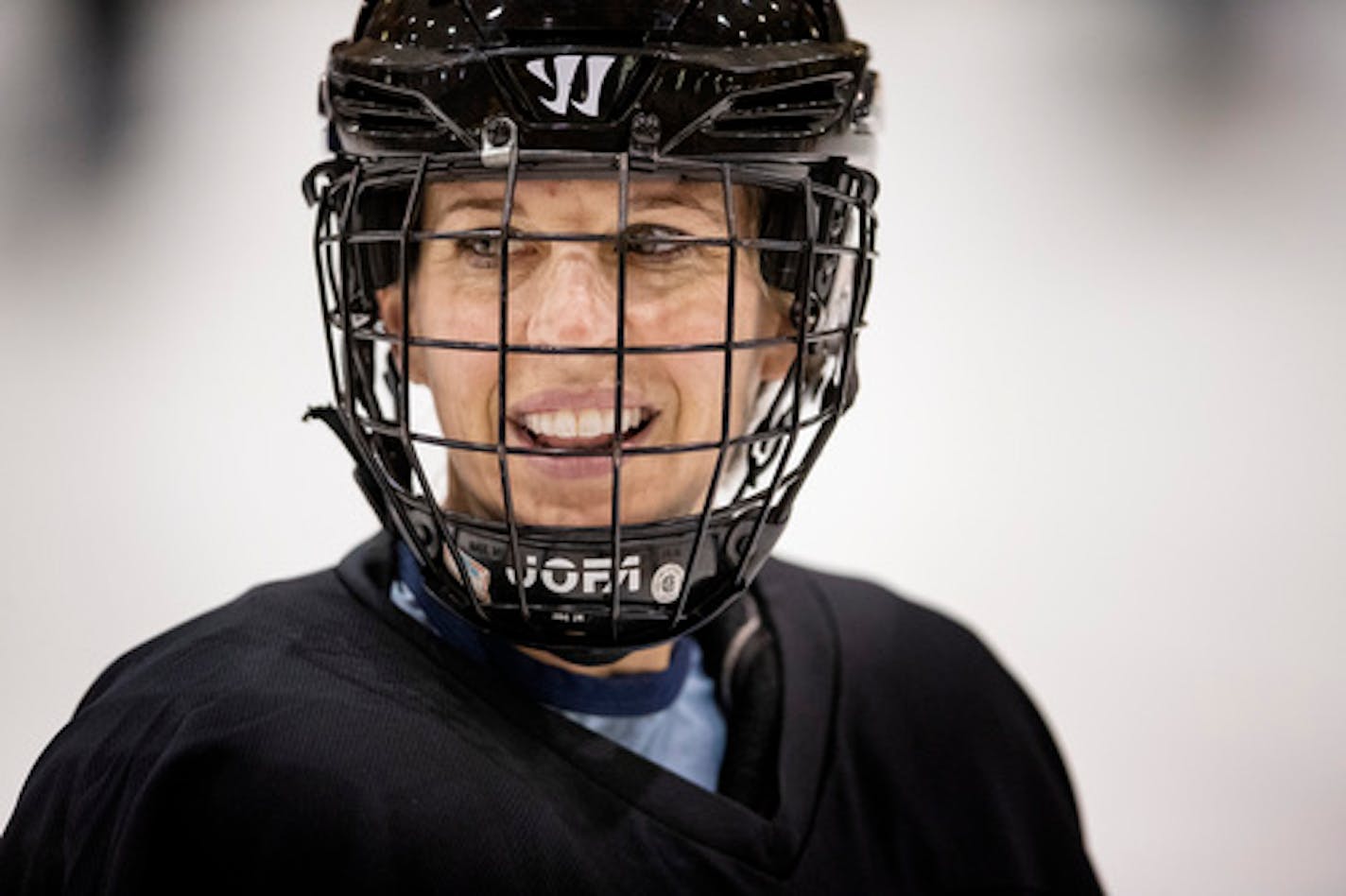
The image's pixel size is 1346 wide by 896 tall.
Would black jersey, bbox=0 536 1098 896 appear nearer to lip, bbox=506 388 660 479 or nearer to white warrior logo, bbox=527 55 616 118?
lip, bbox=506 388 660 479

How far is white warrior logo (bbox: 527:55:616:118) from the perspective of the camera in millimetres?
934

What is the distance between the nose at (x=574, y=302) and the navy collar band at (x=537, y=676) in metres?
0.23

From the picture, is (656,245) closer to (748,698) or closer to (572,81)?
(572,81)

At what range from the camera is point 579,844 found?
0.95 m

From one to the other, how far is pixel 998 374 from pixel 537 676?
135 cm

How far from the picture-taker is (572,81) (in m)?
0.93

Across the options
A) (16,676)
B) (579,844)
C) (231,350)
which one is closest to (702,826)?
(579,844)

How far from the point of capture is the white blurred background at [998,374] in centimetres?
169

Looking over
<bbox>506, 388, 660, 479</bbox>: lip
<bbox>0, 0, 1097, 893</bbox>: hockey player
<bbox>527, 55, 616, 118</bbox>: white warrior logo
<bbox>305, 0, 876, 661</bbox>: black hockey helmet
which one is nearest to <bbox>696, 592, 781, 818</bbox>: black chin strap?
<bbox>0, 0, 1097, 893</bbox>: hockey player

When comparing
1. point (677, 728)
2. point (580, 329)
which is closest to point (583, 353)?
point (580, 329)

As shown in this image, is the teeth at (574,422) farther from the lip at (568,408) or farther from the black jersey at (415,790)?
the black jersey at (415,790)

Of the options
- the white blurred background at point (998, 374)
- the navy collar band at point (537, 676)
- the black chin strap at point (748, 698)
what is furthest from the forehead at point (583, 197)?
the white blurred background at point (998, 374)

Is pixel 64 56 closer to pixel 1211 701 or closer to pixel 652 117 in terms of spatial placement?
pixel 652 117

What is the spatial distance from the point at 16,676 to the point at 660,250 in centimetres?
74
